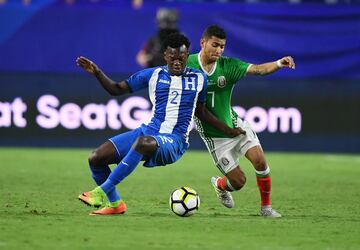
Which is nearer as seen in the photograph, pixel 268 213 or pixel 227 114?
pixel 268 213

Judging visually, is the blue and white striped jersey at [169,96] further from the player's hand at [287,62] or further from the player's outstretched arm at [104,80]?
the player's hand at [287,62]

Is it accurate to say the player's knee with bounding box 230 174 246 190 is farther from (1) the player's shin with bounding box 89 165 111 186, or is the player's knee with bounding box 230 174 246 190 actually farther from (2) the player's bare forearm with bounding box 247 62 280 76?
(1) the player's shin with bounding box 89 165 111 186

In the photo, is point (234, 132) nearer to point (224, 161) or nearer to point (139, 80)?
point (224, 161)

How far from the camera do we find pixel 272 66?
9797 millimetres

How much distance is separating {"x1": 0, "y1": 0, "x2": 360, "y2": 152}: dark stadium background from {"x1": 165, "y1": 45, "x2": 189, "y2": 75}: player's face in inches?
319

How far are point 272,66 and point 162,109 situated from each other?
126 cm

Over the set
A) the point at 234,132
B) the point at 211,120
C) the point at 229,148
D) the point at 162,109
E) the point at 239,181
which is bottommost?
the point at 239,181

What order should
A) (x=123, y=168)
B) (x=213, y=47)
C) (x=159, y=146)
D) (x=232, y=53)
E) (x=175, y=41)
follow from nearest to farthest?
(x=123, y=168), (x=159, y=146), (x=175, y=41), (x=213, y=47), (x=232, y=53)

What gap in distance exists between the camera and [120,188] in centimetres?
1248

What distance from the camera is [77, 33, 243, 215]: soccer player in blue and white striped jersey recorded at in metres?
9.29

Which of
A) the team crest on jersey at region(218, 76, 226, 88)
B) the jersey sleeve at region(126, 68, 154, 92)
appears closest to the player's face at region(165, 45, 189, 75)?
the jersey sleeve at region(126, 68, 154, 92)

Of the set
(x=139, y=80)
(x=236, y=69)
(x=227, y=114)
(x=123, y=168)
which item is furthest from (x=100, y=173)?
(x=236, y=69)

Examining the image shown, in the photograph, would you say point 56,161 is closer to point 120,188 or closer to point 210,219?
point 120,188

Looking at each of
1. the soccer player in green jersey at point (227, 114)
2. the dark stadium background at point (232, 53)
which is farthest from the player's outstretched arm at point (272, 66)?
the dark stadium background at point (232, 53)
